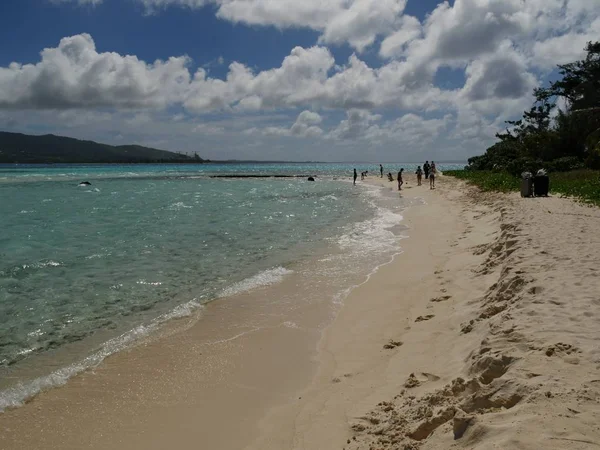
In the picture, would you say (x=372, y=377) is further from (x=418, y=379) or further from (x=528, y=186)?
(x=528, y=186)

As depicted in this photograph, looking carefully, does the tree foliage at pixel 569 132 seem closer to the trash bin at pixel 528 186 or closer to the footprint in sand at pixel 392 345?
the trash bin at pixel 528 186

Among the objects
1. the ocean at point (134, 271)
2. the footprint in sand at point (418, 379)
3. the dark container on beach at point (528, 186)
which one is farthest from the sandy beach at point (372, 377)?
the dark container on beach at point (528, 186)

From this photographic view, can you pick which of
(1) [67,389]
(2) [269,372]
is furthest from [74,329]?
(2) [269,372]

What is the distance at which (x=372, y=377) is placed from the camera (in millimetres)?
5809

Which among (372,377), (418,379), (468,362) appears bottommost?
(372,377)

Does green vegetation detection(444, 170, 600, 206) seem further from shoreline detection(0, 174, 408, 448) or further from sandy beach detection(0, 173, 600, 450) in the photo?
shoreline detection(0, 174, 408, 448)

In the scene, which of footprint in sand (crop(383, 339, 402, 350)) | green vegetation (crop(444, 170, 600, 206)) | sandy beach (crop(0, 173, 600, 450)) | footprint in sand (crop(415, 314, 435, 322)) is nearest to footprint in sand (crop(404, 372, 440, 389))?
sandy beach (crop(0, 173, 600, 450))

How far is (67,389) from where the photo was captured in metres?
5.93

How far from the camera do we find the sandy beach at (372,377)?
3.81 metres

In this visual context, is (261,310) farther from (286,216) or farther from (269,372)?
(286,216)

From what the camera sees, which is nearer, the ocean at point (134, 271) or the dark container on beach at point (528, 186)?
the ocean at point (134, 271)

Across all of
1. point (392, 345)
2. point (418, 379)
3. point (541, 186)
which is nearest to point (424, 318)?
point (392, 345)

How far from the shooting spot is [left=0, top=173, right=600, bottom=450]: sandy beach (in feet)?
Result: 12.5

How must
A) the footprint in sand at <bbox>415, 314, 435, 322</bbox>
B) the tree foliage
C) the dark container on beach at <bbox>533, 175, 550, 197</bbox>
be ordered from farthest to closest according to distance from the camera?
1. the tree foliage
2. the dark container on beach at <bbox>533, 175, 550, 197</bbox>
3. the footprint in sand at <bbox>415, 314, 435, 322</bbox>
